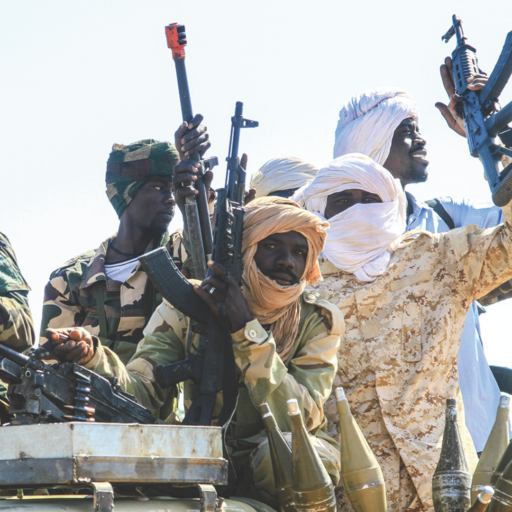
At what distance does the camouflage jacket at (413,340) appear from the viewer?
429cm

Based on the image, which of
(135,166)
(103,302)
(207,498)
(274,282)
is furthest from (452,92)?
(207,498)

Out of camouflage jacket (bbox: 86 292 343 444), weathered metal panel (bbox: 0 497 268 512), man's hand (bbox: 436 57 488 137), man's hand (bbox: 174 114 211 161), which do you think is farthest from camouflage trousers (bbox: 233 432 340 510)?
man's hand (bbox: 436 57 488 137)

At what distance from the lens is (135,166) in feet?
18.5

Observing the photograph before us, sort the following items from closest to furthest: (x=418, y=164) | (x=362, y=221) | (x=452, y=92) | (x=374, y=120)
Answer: (x=362, y=221), (x=452, y=92), (x=418, y=164), (x=374, y=120)

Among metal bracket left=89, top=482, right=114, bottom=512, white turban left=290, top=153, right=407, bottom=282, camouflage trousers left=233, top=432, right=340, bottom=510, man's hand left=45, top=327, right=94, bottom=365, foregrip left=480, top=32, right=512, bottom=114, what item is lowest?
camouflage trousers left=233, top=432, right=340, bottom=510

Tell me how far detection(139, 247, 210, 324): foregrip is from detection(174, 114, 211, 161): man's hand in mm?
1395

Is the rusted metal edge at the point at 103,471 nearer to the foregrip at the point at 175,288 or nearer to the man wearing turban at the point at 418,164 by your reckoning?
the foregrip at the point at 175,288

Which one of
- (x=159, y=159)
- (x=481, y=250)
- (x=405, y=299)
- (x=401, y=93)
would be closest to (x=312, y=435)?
(x=405, y=299)

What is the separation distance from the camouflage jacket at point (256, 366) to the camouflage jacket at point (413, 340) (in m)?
0.51

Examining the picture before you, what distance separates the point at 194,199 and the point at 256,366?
1.64m

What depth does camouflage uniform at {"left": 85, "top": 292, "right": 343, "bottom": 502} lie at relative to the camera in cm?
355

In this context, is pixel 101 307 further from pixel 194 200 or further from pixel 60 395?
pixel 60 395

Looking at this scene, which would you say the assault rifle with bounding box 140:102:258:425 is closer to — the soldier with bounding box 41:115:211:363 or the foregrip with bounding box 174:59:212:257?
the foregrip with bounding box 174:59:212:257

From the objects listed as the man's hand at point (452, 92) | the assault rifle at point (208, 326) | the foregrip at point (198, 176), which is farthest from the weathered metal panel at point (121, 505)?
the man's hand at point (452, 92)
